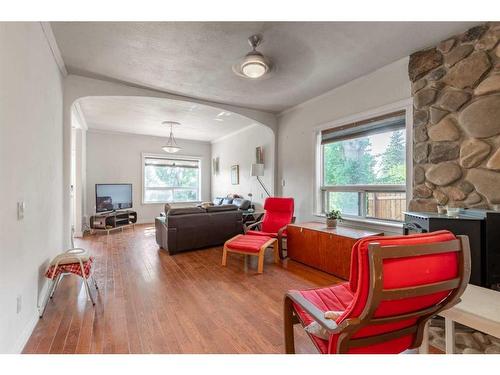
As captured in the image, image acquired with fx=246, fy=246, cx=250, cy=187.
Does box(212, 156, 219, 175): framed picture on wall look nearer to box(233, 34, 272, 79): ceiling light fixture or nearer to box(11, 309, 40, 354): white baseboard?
box(233, 34, 272, 79): ceiling light fixture

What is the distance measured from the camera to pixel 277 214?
14.3 feet

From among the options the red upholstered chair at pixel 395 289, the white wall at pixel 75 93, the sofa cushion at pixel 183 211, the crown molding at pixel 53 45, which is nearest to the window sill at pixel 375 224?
the red upholstered chair at pixel 395 289

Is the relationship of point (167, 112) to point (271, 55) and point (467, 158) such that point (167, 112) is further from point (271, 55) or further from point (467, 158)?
point (467, 158)

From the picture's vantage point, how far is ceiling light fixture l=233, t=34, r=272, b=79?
255cm

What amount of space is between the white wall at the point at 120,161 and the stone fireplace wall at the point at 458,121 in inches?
271

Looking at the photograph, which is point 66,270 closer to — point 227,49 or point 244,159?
point 227,49

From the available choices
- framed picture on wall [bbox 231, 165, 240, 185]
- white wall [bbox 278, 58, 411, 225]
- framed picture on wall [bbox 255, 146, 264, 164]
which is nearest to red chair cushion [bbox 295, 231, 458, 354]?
white wall [bbox 278, 58, 411, 225]

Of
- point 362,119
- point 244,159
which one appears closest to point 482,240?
point 362,119

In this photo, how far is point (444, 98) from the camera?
2.61m

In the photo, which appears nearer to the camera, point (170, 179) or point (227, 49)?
point (227, 49)

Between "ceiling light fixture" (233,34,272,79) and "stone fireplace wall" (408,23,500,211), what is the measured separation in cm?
177

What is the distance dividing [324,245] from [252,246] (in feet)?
3.20

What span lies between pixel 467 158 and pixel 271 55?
91.3 inches
